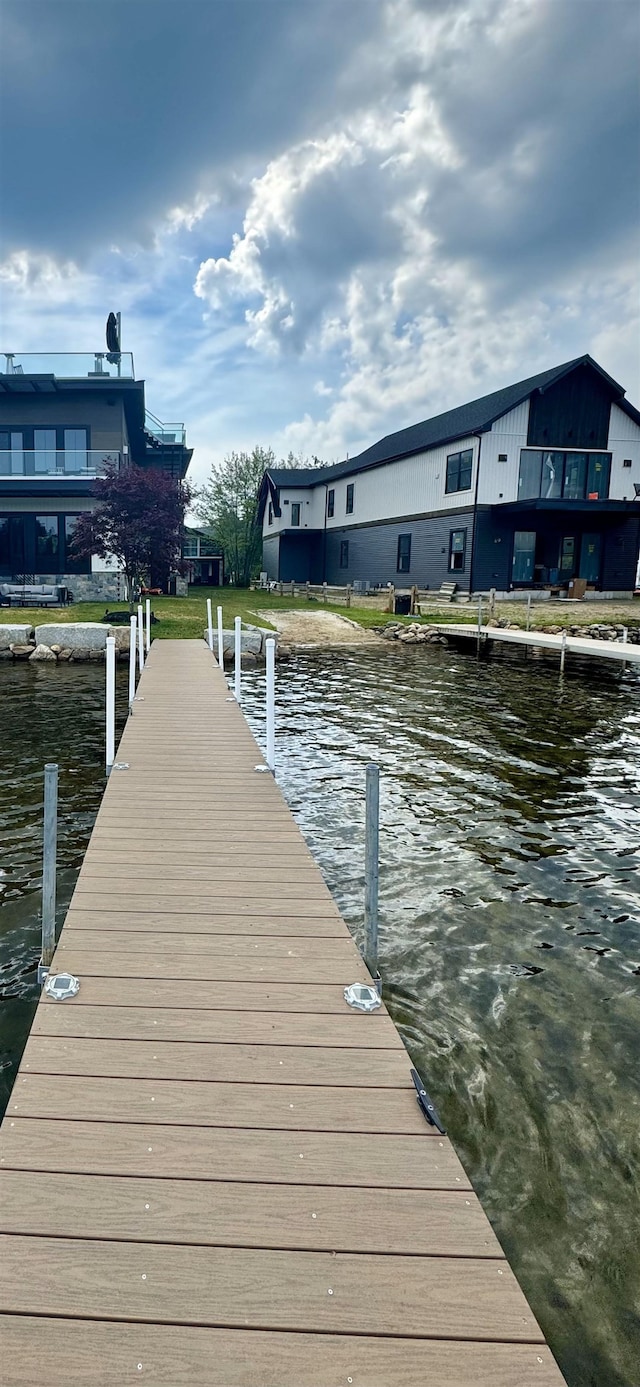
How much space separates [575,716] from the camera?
44.7ft

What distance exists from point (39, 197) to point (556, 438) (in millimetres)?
21372

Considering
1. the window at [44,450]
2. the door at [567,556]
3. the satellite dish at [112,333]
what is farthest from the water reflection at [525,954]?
the satellite dish at [112,333]

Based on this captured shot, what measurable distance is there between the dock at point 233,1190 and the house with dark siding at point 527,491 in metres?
27.7

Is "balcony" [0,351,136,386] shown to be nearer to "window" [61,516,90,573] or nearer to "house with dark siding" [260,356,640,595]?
"window" [61,516,90,573]

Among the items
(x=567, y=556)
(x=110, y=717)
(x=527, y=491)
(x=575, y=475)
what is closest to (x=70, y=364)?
(x=527, y=491)

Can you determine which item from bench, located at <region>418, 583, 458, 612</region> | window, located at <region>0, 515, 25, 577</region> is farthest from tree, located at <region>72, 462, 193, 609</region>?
bench, located at <region>418, 583, 458, 612</region>

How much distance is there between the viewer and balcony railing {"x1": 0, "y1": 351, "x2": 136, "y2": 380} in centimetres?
2939

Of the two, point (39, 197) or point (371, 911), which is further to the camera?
point (39, 197)

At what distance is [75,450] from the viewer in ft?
101

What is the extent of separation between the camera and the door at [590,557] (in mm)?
32281

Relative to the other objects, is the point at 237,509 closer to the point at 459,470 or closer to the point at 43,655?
the point at 459,470

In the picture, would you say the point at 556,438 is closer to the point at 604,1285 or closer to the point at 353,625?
the point at 353,625

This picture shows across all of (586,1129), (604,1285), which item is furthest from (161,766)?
(604,1285)

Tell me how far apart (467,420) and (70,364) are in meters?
17.0
